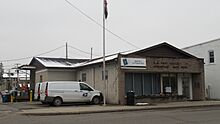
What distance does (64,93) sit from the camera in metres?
25.7

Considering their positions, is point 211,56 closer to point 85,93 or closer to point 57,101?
point 85,93

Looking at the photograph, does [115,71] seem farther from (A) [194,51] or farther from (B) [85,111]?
(A) [194,51]

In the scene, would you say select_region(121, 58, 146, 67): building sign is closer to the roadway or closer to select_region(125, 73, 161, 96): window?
select_region(125, 73, 161, 96): window

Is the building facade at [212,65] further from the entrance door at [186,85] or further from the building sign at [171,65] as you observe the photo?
the building sign at [171,65]

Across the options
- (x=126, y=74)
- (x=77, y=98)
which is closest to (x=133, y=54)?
(x=126, y=74)

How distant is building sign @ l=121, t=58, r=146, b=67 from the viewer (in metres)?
26.2

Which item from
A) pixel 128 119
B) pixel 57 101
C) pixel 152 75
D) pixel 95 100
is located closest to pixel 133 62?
pixel 152 75

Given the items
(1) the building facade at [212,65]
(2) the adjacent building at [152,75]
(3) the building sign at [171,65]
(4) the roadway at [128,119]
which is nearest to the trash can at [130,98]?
(2) the adjacent building at [152,75]

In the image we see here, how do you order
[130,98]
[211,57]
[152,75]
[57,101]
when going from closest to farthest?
1. [130,98]
2. [57,101]
3. [152,75]
4. [211,57]

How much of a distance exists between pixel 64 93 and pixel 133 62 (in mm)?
6000

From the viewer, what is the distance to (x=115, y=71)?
86.5 ft

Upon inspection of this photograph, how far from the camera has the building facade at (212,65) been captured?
32969 millimetres

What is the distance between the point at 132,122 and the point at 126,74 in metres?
13.3

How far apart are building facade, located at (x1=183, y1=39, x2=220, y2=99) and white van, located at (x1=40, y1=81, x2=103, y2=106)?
13440 mm
